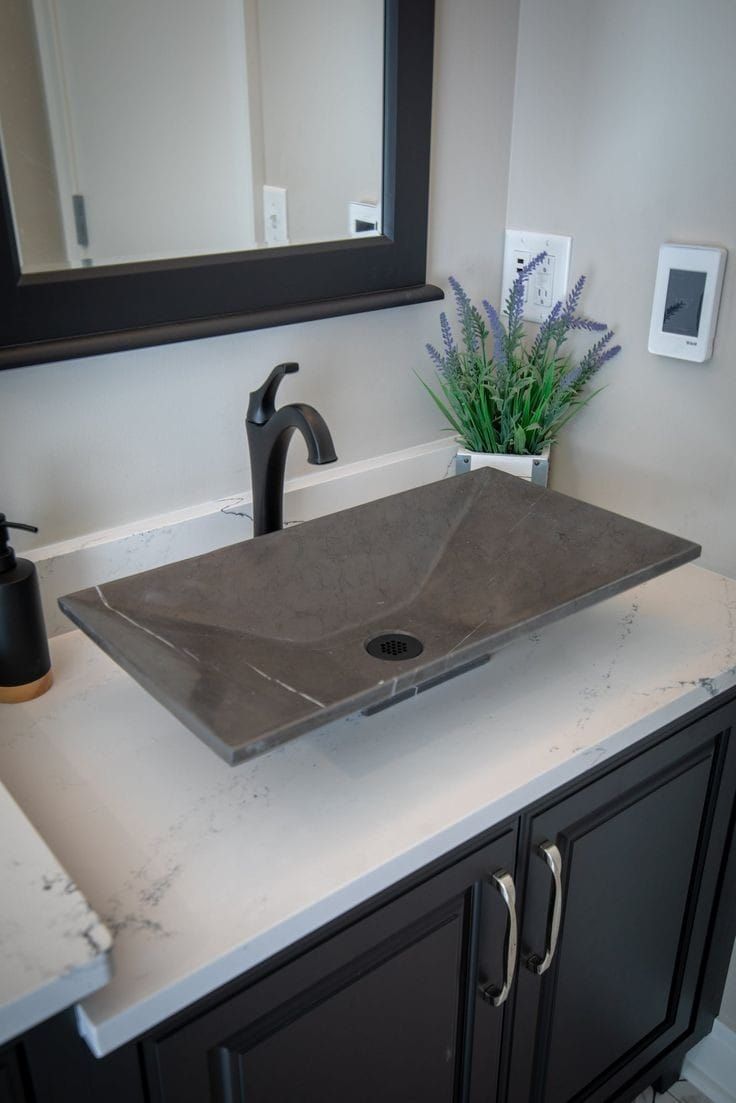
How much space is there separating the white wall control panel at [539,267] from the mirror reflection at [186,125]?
257 millimetres

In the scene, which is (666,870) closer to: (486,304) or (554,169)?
(486,304)

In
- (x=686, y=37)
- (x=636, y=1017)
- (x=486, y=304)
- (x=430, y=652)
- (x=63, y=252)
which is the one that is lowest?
(x=636, y=1017)

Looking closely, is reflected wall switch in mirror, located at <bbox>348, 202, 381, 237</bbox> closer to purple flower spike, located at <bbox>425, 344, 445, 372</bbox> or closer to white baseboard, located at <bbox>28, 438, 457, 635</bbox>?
purple flower spike, located at <bbox>425, 344, 445, 372</bbox>

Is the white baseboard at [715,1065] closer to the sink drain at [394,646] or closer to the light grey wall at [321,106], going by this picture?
the sink drain at [394,646]

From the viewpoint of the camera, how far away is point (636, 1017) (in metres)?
1.34

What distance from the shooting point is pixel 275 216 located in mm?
1228

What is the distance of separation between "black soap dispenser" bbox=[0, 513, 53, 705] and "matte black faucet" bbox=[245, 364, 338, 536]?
29 centimetres

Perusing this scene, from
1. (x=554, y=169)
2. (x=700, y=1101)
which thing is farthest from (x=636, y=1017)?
(x=554, y=169)

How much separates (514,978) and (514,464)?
667 millimetres

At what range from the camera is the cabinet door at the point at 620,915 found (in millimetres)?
1085

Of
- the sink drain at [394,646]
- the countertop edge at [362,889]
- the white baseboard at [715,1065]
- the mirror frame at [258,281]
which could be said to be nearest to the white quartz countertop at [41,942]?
the countertop edge at [362,889]

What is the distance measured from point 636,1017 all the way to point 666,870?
24cm

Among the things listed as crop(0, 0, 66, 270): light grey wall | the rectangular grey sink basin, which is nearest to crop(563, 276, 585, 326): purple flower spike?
the rectangular grey sink basin

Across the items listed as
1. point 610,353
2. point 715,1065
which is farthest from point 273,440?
point 715,1065
